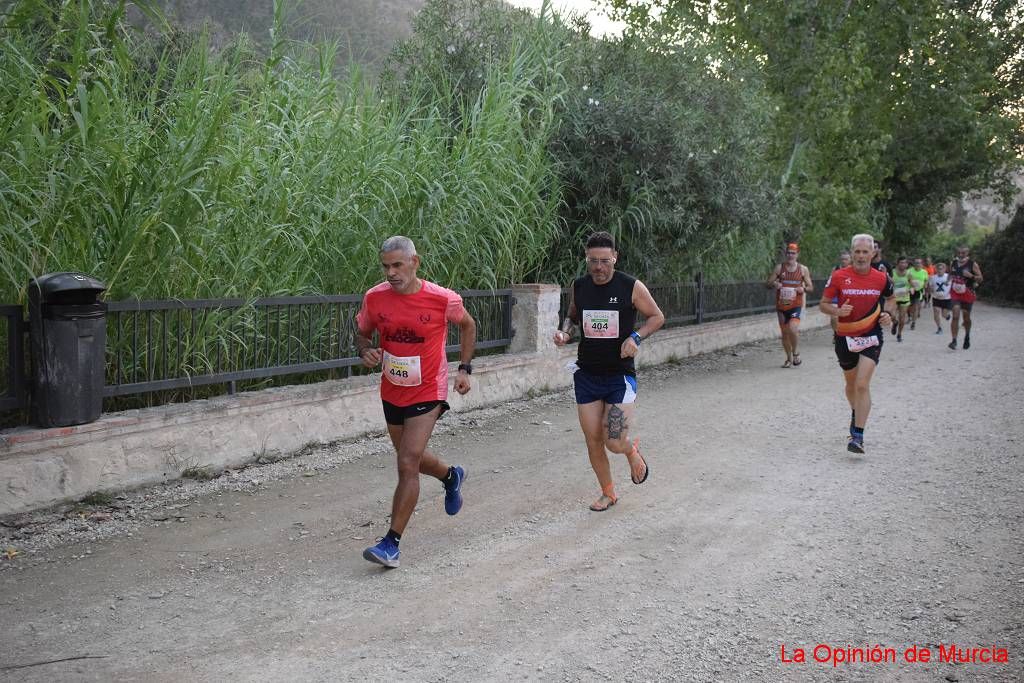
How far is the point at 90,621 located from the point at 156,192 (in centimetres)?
316

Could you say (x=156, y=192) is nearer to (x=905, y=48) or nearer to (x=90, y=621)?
(x=90, y=621)

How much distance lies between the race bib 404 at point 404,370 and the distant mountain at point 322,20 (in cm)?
390

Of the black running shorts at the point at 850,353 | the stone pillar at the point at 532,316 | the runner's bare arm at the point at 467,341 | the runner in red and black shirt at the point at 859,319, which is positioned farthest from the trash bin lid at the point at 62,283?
the black running shorts at the point at 850,353

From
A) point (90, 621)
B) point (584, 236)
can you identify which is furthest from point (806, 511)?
point (584, 236)

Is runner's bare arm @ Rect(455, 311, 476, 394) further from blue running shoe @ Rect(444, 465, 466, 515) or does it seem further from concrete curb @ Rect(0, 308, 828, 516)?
concrete curb @ Rect(0, 308, 828, 516)

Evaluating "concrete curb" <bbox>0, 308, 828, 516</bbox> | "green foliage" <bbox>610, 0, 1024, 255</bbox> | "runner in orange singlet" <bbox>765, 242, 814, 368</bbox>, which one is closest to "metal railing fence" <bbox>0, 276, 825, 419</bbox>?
"concrete curb" <bbox>0, 308, 828, 516</bbox>

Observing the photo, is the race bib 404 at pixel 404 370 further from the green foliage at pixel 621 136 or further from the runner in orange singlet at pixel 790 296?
the runner in orange singlet at pixel 790 296

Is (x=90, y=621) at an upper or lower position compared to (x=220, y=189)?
lower

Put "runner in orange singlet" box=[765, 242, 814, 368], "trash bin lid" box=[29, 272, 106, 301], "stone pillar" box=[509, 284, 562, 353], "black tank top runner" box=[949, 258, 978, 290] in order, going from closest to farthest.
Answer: "trash bin lid" box=[29, 272, 106, 301] < "stone pillar" box=[509, 284, 562, 353] < "runner in orange singlet" box=[765, 242, 814, 368] < "black tank top runner" box=[949, 258, 978, 290]

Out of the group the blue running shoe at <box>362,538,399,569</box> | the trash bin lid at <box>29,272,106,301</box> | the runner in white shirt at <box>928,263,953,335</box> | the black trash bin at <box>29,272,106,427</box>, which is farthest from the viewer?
the runner in white shirt at <box>928,263,953,335</box>

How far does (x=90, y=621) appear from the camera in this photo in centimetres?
442

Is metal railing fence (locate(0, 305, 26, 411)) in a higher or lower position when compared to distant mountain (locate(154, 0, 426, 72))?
lower

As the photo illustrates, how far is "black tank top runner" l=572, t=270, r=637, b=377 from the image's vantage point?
638 cm

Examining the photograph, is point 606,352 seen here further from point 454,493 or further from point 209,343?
point 209,343
